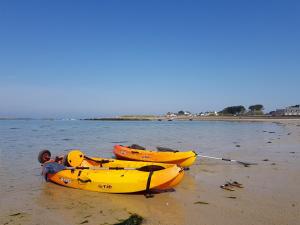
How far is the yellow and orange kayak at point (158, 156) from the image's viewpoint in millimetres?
12609

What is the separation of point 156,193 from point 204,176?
10.2 feet

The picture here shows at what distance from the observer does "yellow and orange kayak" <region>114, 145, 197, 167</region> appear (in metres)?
12.6

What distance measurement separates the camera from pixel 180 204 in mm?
7684

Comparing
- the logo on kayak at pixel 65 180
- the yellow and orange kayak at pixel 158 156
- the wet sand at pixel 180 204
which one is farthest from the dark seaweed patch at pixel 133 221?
the yellow and orange kayak at pixel 158 156

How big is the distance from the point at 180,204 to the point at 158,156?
227 inches

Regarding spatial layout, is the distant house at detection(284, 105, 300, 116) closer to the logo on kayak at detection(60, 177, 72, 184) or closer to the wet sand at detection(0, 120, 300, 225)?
the wet sand at detection(0, 120, 300, 225)

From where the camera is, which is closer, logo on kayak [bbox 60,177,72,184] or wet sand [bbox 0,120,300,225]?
wet sand [bbox 0,120,300,225]

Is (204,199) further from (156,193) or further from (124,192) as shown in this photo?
(124,192)

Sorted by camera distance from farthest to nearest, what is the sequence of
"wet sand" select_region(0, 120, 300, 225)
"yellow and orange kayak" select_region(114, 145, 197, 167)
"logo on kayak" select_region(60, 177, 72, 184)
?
"yellow and orange kayak" select_region(114, 145, 197, 167)
"logo on kayak" select_region(60, 177, 72, 184)
"wet sand" select_region(0, 120, 300, 225)

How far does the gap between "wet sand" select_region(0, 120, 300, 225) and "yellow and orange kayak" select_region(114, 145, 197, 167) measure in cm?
174

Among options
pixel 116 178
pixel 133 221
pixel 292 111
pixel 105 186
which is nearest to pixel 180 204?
pixel 133 221

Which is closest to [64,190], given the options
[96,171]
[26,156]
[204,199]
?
[96,171]

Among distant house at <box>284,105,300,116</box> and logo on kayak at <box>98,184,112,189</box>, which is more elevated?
distant house at <box>284,105,300,116</box>

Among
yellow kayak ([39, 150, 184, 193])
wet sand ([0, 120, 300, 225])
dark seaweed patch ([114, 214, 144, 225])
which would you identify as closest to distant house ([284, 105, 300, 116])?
wet sand ([0, 120, 300, 225])
